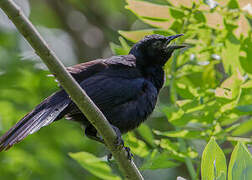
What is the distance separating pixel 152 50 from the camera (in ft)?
13.0

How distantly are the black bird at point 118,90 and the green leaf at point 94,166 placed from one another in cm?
29

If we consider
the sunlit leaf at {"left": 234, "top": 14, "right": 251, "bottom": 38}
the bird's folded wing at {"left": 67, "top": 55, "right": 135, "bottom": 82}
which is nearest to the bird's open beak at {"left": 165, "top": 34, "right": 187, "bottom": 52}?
the bird's folded wing at {"left": 67, "top": 55, "right": 135, "bottom": 82}

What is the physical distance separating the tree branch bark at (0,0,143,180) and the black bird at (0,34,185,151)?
0.42 metres

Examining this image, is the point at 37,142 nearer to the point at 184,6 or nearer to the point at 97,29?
the point at 184,6

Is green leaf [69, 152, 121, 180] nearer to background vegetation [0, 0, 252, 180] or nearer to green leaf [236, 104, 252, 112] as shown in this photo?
background vegetation [0, 0, 252, 180]

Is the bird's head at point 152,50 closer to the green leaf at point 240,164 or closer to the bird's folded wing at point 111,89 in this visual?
the bird's folded wing at point 111,89

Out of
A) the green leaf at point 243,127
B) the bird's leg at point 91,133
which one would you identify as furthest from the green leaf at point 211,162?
the bird's leg at point 91,133

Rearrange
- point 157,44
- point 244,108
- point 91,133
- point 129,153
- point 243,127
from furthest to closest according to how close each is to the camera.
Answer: point 157,44 → point 91,133 → point 243,127 → point 129,153 → point 244,108

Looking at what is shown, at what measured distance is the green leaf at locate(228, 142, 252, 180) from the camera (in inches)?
80.5

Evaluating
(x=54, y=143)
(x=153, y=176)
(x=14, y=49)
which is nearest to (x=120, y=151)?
(x=54, y=143)

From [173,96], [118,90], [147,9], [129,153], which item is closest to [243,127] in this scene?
[173,96]

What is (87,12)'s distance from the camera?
6242mm

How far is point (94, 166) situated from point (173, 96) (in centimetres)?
80

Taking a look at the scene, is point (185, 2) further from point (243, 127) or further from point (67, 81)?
point (67, 81)
